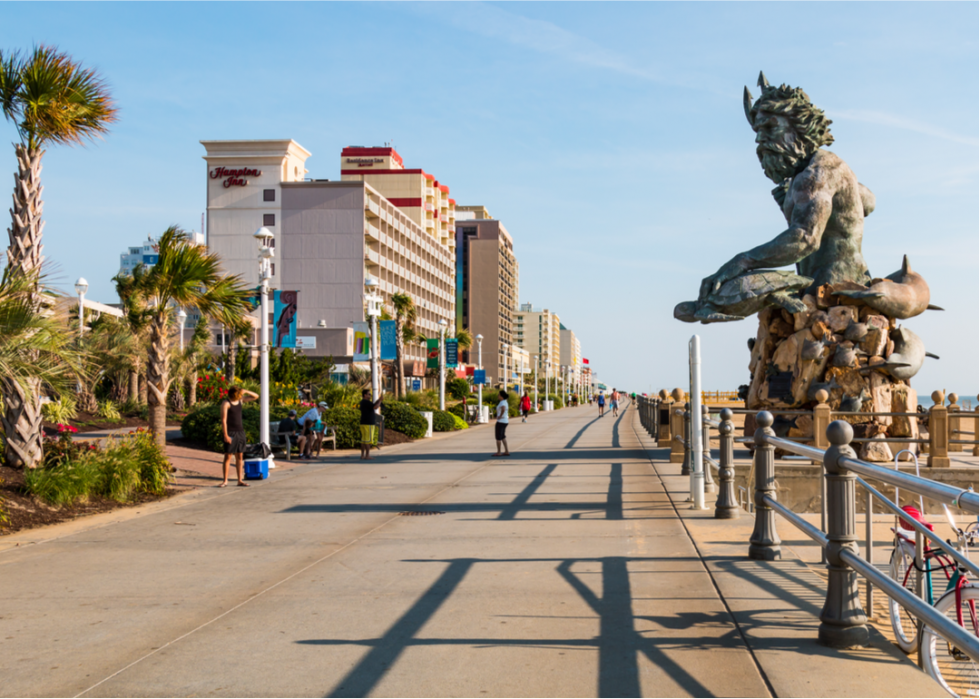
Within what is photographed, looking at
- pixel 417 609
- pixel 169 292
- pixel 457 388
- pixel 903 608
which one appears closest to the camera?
pixel 903 608

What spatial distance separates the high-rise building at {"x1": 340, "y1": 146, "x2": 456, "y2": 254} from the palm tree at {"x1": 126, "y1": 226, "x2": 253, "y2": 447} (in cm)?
9767

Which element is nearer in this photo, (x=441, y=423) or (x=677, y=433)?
(x=677, y=433)

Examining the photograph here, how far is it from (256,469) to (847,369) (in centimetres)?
1243

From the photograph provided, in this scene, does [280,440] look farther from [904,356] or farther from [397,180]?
[397,180]

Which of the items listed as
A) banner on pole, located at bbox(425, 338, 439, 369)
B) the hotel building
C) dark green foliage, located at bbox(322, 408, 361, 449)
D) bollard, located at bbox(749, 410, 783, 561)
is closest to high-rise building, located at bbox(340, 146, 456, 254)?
the hotel building

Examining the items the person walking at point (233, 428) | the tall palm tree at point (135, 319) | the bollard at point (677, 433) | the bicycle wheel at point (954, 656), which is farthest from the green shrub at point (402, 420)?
the bicycle wheel at point (954, 656)

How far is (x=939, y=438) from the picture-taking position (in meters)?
15.4

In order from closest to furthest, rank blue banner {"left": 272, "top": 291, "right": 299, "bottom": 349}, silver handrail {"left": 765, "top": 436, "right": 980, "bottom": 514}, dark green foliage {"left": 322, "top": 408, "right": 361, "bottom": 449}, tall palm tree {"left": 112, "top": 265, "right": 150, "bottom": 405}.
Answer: silver handrail {"left": 765, "top": 436, "right": 980, "bottom": 514} < tall palm tree {"left": 112, "top": 265, "right": 150, "bottom": 405} < blue banner {"left": 272, "top": 291, "right": 299, "bottom": 349} < dark green foliage {"left": 322, "top": 408, "right": 361, "bottom": 449}

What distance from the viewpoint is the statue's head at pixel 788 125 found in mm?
19453

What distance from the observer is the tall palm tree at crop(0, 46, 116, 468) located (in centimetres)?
1207

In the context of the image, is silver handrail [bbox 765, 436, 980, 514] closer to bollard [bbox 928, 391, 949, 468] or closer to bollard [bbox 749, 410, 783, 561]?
bollard [bbox 749, 410, 783, 561]

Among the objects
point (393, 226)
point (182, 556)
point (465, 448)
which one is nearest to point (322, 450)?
point (465, 448)

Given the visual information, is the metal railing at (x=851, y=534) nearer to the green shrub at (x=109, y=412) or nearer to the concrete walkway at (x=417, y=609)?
the concrete walkway at (x=417, y=609)

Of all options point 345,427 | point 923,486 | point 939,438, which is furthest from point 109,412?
point 923,486
